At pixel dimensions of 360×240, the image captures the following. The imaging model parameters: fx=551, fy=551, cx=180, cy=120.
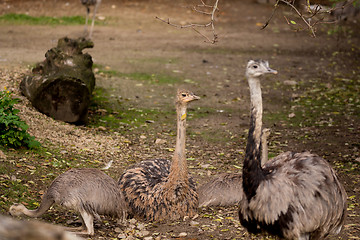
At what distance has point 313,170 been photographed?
14.7ft

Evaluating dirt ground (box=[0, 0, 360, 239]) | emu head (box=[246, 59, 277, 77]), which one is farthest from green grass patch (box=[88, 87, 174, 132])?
emu head (box=[246, 59, 277, 77])

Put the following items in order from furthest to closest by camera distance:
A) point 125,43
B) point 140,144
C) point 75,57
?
1. point 125,43
2. point 75,57
3. point 140,144

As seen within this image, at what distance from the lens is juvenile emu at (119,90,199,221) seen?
18.1 ft

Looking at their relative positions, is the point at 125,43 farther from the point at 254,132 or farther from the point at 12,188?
the point at 254,132

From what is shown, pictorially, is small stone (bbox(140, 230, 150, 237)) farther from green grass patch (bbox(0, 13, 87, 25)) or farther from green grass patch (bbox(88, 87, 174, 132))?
green grass patch (bbox(0, 13, 87, 25))

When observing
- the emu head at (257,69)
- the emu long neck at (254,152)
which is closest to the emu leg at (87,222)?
the emu long neck at (254,152)

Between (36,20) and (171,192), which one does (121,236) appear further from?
(36,20)

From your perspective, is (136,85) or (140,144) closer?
(140,144)

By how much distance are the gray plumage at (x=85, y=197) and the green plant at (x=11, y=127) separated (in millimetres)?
1416

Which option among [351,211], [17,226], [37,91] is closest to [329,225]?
[351,211]

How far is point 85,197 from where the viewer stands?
16.2 ft

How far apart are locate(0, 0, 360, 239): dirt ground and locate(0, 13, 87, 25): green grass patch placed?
521mm

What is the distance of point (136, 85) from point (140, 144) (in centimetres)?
300

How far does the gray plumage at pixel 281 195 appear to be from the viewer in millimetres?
4293
